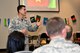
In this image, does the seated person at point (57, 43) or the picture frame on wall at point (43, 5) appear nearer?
the seated person at point (57, 43)

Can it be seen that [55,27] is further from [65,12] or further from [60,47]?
[65,12]

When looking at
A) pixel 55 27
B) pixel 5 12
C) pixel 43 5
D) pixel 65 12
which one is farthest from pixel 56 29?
pixel 65 12

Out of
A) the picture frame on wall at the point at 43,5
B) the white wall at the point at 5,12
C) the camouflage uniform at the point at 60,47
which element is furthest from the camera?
the picture frame on wall at the point at 43,5

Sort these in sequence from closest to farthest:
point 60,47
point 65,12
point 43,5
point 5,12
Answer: point 60,47 < point 5,12 < point 43,5 < point 65,12

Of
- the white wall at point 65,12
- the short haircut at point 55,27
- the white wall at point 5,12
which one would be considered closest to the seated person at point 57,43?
the short haircut at point 55,27

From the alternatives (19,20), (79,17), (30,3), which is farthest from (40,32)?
(19,20)

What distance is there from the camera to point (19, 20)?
4.28 metres

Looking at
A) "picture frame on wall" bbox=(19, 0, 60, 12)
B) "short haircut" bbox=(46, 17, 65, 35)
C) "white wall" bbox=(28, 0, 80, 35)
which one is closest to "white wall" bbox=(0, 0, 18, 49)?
"picture frame on wall" bbox=(19, 0, 60, 12)

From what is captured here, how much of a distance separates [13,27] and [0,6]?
1.90 m

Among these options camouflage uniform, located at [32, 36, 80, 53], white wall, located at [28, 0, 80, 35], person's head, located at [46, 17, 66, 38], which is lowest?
camouflage uniform, located at [32, 36, 80, 53]

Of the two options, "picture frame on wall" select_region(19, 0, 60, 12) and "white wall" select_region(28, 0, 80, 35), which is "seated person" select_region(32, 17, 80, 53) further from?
"white wall" select_region(28, 0, 80, 35)

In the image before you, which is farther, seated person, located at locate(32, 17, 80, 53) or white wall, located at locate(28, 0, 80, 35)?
white wall, located at locate(28, 0, 80, 35)

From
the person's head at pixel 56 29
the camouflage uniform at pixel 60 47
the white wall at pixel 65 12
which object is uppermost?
the white wall at pixel 65 12

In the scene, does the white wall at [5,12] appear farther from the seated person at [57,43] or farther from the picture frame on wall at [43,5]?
the seated person at [57,43]
